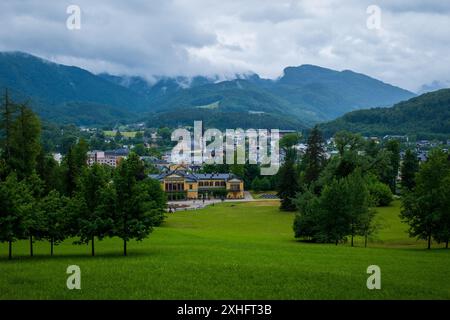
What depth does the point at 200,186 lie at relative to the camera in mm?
108750

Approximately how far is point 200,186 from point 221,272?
87.0 metres

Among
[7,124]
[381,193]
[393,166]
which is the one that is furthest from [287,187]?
[7,124]

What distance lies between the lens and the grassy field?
59.1 feet

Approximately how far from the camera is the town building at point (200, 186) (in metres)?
105

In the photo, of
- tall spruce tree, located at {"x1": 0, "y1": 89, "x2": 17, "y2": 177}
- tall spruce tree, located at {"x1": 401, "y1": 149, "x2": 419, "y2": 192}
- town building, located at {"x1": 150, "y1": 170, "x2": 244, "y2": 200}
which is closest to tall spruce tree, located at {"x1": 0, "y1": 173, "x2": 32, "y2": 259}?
tall spruce tree, located at {"x1": 0, "y1": 89, "x2": 17, "y2": 177}

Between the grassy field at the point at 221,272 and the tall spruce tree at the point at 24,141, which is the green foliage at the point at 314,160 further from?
the tall spruce tree at the point at 24,141

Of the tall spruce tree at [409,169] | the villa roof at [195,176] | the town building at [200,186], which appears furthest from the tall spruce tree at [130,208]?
the villa roof at [195,176]

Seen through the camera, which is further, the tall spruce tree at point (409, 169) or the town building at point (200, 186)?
the town building at point (200, 186)

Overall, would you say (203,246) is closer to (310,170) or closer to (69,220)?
(69,220)

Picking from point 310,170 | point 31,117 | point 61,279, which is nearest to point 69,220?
point 61,279

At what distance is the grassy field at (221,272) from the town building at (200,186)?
67846 millimetres

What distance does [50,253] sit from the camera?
30688 mm

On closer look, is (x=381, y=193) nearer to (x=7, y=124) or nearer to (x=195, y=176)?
(x=195, y=176)
